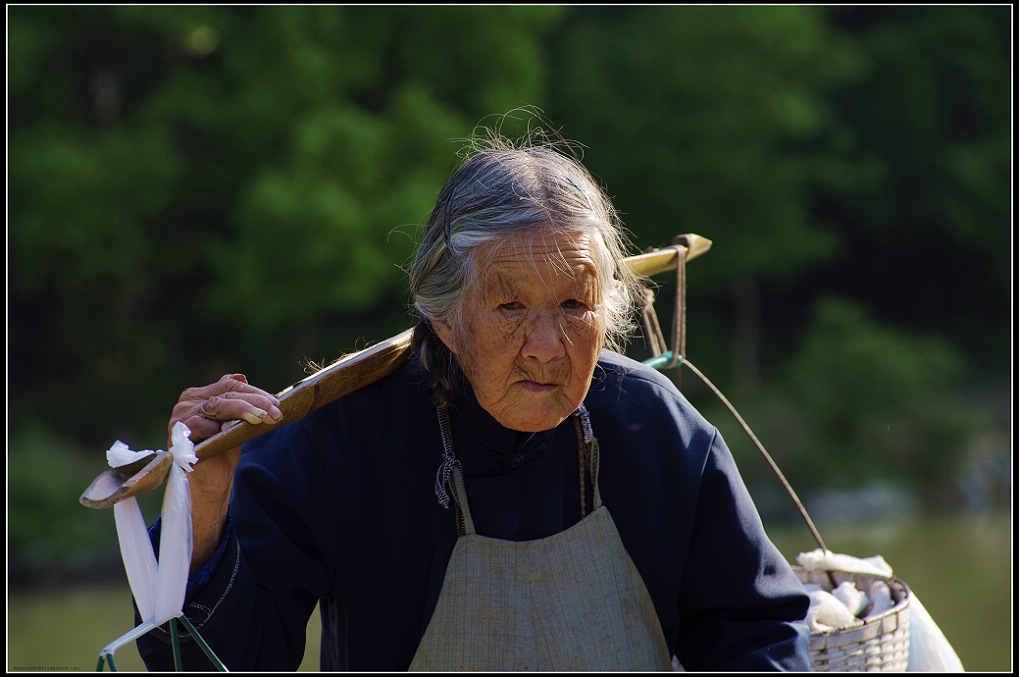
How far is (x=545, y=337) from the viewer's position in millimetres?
1361

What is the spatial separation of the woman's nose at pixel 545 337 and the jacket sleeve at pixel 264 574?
394 mm

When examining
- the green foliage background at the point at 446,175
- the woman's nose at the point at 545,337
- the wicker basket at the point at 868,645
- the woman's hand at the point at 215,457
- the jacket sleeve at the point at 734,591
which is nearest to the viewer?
the woman's hand at the point at 215,457

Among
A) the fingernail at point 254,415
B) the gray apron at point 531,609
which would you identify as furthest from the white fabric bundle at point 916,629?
the fingernail at point 254,415

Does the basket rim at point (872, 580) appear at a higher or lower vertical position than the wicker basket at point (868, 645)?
higher

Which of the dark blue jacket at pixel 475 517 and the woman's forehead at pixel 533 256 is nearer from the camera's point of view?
the woman's forehead at pixel 533 256

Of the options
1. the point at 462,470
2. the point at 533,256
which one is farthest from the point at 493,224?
the point at 462,470

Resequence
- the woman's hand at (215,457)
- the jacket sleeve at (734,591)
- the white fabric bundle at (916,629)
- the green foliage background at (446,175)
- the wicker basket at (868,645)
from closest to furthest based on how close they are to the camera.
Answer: the woman's hand at (215,457)
the jacket sleeve at (734,591)
the wicker basket at (868,645)
the white fabric bundle at (916,629)
the green foliage background at (446,175)

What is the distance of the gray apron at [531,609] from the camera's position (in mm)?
1438

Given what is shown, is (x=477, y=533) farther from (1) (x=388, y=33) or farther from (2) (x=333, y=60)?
(1) (x=388, y=33)

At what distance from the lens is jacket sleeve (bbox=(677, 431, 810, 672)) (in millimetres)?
1468

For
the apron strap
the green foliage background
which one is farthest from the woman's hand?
the green foliage background

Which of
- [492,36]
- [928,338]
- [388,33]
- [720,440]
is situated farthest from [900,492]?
[720,440]

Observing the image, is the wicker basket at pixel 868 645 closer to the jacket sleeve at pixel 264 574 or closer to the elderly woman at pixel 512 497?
the elderly woman at pixel 512 497

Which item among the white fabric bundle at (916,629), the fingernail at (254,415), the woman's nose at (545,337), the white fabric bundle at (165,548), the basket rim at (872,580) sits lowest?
the white fabric bundle at (916,629)
